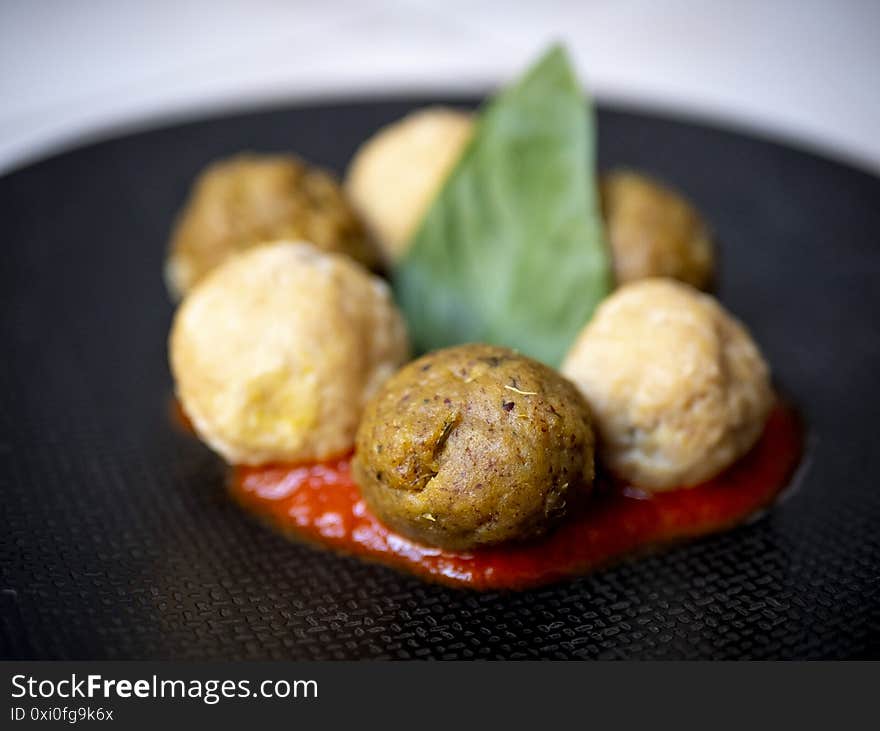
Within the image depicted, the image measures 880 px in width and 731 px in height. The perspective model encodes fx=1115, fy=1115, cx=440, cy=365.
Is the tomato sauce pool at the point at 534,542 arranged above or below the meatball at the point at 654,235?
below

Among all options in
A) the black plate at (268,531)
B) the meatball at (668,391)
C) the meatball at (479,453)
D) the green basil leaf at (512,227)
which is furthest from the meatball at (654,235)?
the meatball at (479,453)

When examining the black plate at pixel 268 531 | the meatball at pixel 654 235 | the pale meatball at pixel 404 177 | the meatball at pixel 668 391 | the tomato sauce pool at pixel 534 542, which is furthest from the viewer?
the pale meatball at pixel 404 177

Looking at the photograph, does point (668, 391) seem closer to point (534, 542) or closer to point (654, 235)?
point (534, 542)

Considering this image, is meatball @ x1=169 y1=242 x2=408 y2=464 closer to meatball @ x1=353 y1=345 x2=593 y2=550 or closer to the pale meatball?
meatball @ x1=353 y1=345 x2=593 y2=550

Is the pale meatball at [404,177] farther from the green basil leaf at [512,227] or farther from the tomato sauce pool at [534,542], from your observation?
the tomato sauce pool at [534,542]

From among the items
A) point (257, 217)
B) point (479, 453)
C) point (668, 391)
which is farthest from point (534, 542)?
point (257, 217)
